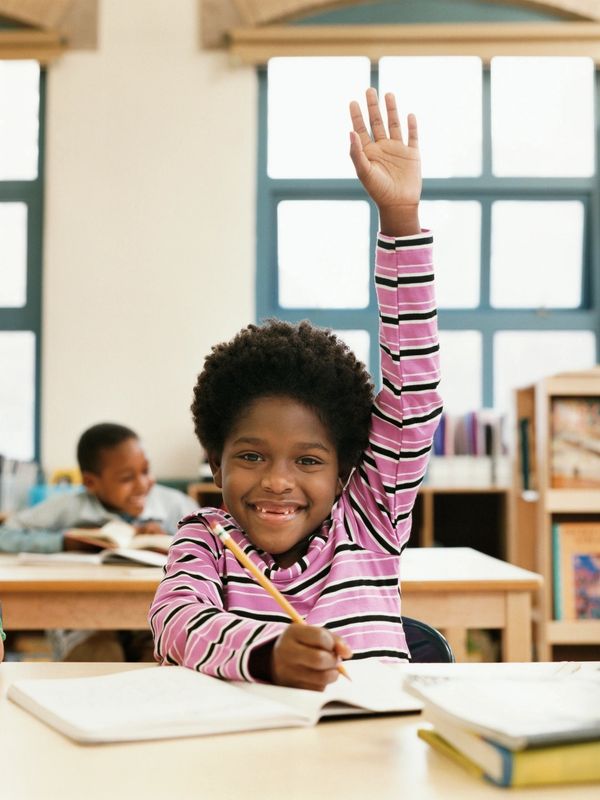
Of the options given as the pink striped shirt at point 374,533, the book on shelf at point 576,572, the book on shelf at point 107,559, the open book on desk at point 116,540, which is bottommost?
the book on shelf at point 576,572

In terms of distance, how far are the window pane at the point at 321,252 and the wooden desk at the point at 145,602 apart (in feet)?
10.4

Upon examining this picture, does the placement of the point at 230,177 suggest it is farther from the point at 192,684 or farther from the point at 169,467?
the point at 192,684

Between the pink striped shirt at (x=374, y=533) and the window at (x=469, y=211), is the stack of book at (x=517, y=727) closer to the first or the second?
the pink striped shirt at (x=374, y=533)

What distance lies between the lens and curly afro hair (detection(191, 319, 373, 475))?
4.30ft

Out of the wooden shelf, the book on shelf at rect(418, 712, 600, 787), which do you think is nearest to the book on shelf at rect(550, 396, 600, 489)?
the wooden shelf

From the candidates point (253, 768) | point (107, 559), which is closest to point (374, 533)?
point (253, 768)

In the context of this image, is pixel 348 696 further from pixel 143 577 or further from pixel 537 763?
pixel 143 577

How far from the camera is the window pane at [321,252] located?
5.09 metres

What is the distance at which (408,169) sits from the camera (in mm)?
1183

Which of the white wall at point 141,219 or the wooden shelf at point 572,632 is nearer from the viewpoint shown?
the wooden shelf at point 572,632

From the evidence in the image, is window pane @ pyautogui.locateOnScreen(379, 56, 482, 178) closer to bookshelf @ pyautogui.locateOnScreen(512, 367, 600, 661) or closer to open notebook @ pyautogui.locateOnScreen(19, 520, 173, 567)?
bookshelf @ pyautogui.locateOnScreen(512, 367, 600, 661)

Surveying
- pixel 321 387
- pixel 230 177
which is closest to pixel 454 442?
pixel 230 177

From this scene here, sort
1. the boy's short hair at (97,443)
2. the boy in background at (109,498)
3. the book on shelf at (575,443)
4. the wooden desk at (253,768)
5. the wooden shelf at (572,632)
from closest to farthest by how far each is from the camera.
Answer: the wooden desk at (253,768)
the boy in background at (109,498)
the boy's short hair at (97,443)
the wooden shelf at (572,632)
the book on shelf at (575,443)

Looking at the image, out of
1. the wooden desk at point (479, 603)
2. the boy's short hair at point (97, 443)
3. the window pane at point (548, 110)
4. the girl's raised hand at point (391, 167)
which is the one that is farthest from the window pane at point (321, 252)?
the girl's raised hand at point (391, 167)
